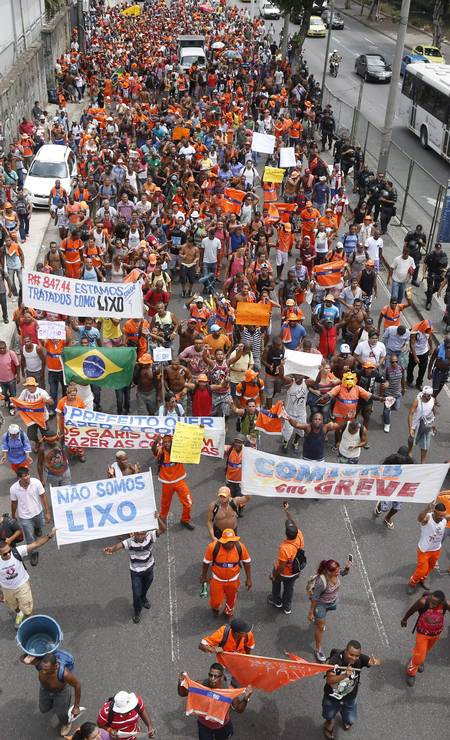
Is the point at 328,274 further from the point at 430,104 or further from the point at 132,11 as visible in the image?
the point at 132,11

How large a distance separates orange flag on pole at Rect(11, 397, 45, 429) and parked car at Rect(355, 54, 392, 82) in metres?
35.3

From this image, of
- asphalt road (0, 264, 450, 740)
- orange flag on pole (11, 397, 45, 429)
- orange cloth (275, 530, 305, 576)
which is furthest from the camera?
orange flag on pole (11, 397, 45, 429)

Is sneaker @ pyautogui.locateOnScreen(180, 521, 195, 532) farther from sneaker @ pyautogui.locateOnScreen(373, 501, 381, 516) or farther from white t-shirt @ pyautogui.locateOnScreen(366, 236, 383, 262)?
white t-shirt @ pyautogui.locateOnScreen(366, 236, 383, 262)

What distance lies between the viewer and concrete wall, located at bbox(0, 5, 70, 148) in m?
27.5

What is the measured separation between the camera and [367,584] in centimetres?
981

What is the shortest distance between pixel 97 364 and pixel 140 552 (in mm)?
4090

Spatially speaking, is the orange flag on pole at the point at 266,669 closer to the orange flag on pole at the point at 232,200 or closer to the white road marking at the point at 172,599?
the white road marking at the point at 172,599

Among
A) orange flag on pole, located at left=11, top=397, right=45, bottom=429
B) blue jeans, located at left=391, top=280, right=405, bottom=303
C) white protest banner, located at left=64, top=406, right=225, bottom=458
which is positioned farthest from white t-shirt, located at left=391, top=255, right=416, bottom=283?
orange flag on pole, located at left=11, top=397, right=45, bottom=429

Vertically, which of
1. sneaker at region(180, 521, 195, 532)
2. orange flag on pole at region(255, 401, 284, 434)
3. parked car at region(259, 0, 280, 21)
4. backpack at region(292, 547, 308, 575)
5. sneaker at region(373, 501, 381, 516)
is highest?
backpack at region(292, 547, 308, 575)

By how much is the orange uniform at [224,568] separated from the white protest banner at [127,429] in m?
2.23

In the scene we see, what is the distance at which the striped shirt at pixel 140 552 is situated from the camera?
28.5ft

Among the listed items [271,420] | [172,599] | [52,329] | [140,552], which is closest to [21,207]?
[52,329]

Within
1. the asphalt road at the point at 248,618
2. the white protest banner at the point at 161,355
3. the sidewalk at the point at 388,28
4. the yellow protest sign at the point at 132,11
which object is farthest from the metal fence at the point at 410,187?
the yellow protest sign at the point at 132,11

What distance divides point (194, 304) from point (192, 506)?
4208 mm
